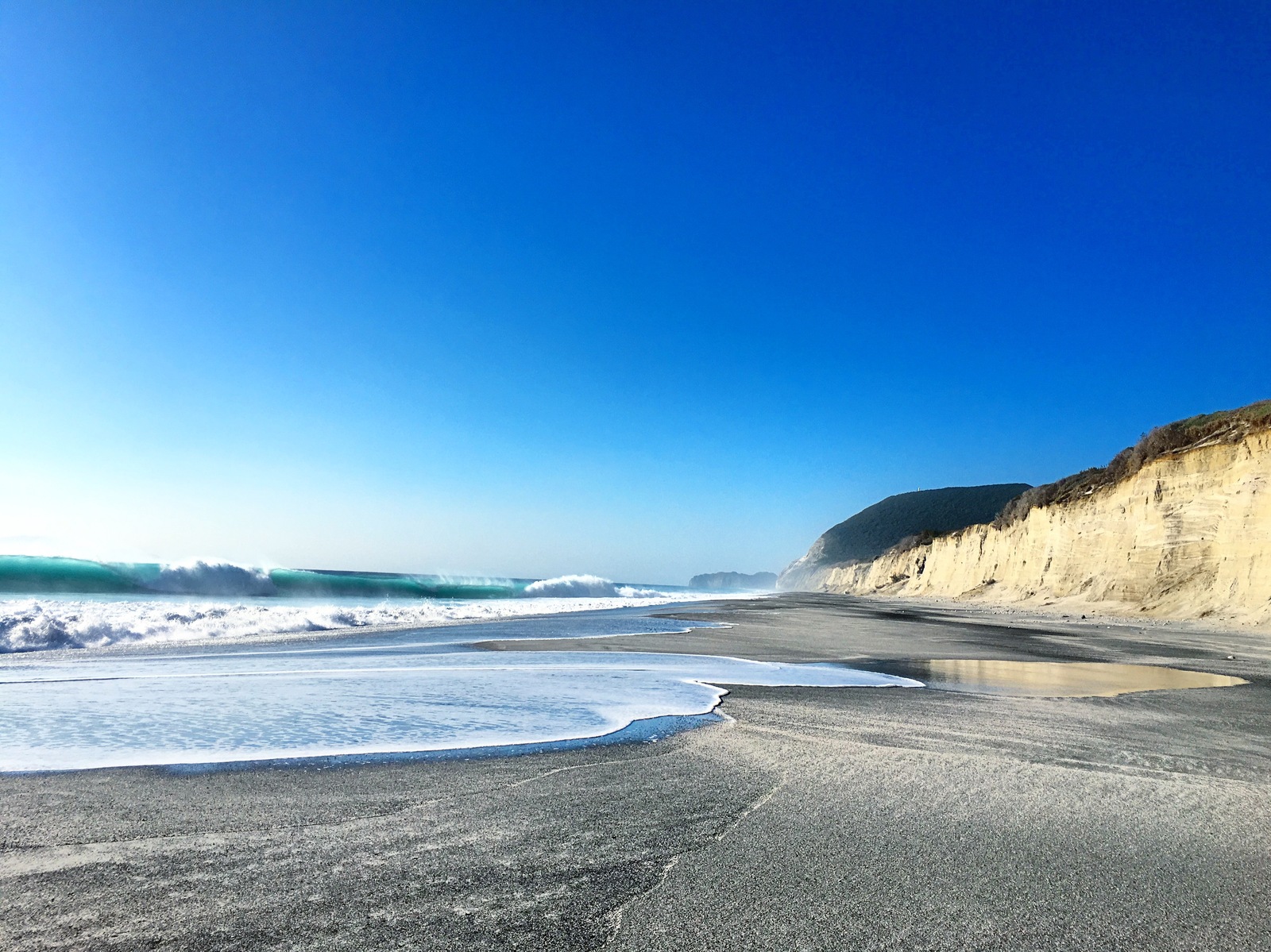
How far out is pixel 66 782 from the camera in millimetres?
4004

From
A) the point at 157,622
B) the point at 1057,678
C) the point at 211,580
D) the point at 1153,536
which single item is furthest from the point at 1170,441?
the point at 211,580

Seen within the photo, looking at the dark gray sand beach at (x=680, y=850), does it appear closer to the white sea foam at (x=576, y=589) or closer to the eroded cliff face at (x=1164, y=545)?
the eroded cliff face at (x=1164, y=545)

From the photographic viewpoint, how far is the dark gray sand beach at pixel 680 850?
93.2 inches

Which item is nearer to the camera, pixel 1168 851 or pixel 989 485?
pixel 1168 851

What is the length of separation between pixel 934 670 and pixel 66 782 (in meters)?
10.4

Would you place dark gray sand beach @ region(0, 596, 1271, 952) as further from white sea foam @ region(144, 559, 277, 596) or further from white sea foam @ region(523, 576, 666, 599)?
white sea foam @ region(523, 576, 666, 599)

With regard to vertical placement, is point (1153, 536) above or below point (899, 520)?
below

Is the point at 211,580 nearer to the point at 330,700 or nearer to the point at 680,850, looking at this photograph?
the point at 330,700

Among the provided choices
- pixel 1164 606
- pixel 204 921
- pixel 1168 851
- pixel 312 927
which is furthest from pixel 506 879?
pixel 1164 606

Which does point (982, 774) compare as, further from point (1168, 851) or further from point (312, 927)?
point (312, 927)

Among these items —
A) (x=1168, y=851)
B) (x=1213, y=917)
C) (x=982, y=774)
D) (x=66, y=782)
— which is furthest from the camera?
(x=982, y=774)

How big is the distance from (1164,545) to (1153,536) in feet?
2.60

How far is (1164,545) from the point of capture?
25953 mm

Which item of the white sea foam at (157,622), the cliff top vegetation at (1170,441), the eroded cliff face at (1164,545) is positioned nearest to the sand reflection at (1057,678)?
the eroded cliff face at (1164,545)
